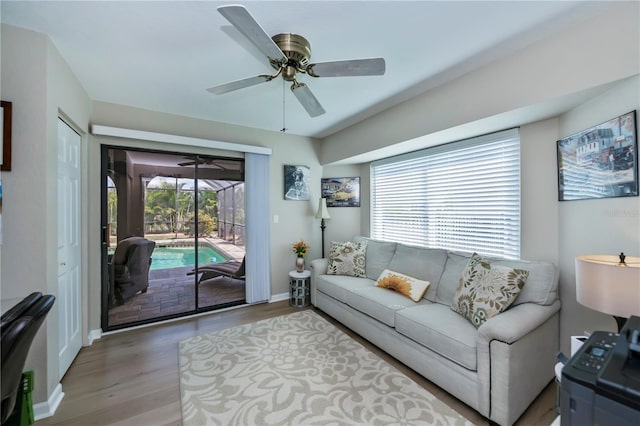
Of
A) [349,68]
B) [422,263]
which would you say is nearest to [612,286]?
[422,263]

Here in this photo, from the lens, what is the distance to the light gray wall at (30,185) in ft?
5.51

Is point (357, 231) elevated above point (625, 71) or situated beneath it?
situated beneath

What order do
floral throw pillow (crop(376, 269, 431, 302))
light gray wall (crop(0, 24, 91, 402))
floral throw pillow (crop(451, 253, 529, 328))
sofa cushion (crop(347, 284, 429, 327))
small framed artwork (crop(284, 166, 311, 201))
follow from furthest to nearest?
1. small framed artwork (crop(284, 166, 311, 201))
2. floral throw pillow (crop(376, 269, 431, 302))
3. sofa cushion (crop(347, 284, 429, 327))
4. floral throw pillow (crop(451, 253, 529, 328))
5. light gray wall (crop(0, 24, 91, 402))

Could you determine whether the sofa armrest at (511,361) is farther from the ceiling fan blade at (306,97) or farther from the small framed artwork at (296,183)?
the small framed artwork at (296,183)

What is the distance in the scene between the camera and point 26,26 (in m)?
1.70

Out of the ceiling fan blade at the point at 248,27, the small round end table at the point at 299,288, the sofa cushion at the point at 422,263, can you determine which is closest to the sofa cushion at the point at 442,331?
the sofa cushion at the point at 422,263

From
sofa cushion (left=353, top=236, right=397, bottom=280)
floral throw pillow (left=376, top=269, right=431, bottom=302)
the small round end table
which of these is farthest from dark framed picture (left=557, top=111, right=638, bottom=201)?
the small round end table

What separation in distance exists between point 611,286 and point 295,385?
2061mm

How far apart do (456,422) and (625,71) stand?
231cm

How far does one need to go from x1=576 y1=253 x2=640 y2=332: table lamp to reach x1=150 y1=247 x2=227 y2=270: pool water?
374cm

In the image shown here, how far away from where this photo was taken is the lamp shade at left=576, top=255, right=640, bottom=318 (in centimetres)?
128

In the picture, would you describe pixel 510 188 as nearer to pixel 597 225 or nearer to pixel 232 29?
pixel 597 225

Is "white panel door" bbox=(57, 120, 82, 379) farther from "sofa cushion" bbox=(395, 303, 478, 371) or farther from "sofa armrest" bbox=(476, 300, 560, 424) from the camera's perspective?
"sofa armrest" bbox=(476, 300, 560, 424)

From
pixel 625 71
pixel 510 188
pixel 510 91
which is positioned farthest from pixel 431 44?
pixel 510 188
